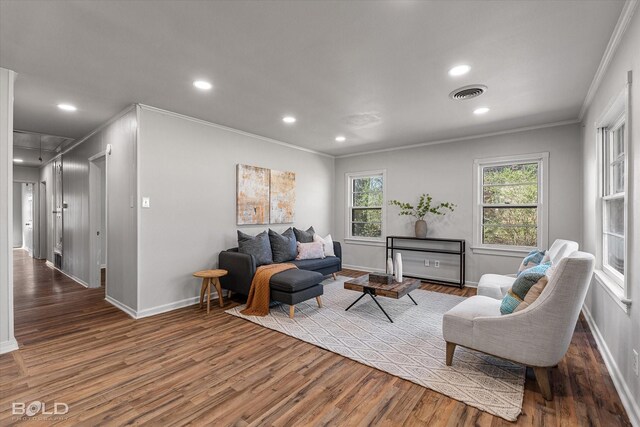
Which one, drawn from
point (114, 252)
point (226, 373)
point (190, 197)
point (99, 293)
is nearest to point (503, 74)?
point (226, 373)

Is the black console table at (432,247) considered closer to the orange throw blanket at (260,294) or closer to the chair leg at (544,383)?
the orange throw blanket at (260,294)

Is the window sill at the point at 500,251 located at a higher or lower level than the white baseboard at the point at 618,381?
higher

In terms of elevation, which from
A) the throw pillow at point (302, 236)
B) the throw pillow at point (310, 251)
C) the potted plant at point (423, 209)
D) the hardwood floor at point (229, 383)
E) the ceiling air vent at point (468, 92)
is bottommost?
the hardwood floor at point (229, 383)

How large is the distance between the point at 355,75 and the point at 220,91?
1.44m

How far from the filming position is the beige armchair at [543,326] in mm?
1924

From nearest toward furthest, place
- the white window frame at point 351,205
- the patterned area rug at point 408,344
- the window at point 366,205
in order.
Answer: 1. the patterned area rug at point 408,344
2. the white window frame at point 351,205
3. the window at point 366,205

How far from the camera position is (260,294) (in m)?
3.78

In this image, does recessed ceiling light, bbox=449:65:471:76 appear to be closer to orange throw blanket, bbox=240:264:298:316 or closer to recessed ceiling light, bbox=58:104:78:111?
orange throw blanket, bbox=240:264:298:316

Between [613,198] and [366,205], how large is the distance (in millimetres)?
4208

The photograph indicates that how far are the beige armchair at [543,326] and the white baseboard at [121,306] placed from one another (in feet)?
11.9

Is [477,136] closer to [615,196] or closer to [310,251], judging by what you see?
[615,196]

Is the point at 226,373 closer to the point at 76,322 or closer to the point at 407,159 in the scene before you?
the point at 76,322

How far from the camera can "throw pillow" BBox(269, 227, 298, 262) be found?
15.7 feet

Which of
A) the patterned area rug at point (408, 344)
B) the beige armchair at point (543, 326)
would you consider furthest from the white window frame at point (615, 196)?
the patterned area rug at point (408, 344)
